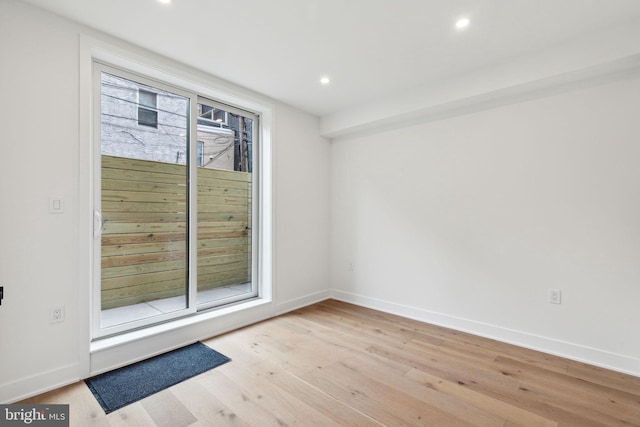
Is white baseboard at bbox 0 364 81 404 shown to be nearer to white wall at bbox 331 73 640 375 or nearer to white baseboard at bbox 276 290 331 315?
white baseboard at bbox 276 290 331 315

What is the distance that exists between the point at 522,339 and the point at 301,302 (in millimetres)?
2373

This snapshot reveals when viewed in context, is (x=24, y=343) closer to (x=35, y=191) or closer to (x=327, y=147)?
(x=35, y=191)

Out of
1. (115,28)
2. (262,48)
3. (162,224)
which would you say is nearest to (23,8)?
(115,28)

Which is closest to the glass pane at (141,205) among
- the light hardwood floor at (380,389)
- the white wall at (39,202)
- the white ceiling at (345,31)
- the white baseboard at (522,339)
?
the white wall at (39,202)

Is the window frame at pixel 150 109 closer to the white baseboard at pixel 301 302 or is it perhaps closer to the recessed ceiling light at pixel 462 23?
the white baseboard at pixel 301 302

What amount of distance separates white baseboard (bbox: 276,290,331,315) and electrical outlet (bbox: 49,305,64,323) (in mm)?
1997

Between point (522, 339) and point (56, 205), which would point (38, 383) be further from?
point (522, 339)

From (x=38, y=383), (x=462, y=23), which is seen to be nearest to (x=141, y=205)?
(x=38, y=383)

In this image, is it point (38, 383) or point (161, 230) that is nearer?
point (38, 383)

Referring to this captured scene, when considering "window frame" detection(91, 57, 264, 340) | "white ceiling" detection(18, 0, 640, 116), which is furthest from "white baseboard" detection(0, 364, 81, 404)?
"white ceiling" detection(18, 0, 640, 116)

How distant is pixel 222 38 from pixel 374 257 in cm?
282

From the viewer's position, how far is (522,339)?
2.69m

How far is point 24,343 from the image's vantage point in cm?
191

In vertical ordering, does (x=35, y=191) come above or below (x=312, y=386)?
above
